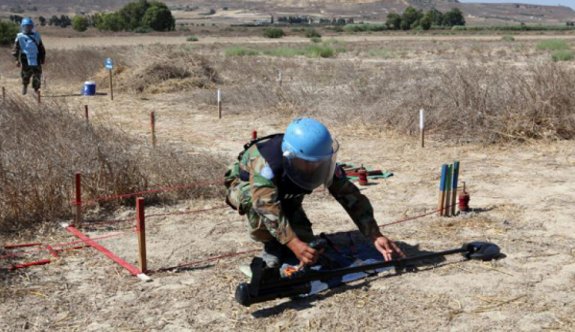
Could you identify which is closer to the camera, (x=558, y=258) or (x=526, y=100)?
(x=558, y=258)

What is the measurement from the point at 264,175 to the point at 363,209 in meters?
0.79

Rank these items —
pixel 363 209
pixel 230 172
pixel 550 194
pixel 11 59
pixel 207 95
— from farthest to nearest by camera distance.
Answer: pixel 11 59 < pixel 207 95 < pixel 550 194 < pixel 230 172 < pixel 363 209

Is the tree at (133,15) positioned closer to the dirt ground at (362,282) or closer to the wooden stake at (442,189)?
the dirt ground at (362,282)

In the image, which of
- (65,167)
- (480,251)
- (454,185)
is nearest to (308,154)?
(480,251)

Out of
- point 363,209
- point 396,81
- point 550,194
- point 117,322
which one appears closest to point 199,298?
point 117,322

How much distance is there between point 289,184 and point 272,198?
0.88 ft

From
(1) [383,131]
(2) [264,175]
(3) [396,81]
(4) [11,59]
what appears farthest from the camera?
(4) [11,59]

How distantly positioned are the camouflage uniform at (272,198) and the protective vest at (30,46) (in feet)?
33.1

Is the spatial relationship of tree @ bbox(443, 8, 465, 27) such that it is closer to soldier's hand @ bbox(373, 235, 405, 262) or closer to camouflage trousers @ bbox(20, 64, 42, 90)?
camouflage trousers @ bbox(20, 64, 42, 90)

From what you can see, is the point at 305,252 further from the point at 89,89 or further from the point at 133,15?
the point at 133,15

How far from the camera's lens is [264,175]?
4.30 meters

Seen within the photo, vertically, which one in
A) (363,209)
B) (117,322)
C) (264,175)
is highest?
(264,175)

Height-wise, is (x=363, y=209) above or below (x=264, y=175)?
below

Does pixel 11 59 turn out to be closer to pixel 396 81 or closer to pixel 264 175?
pixel 396 81
